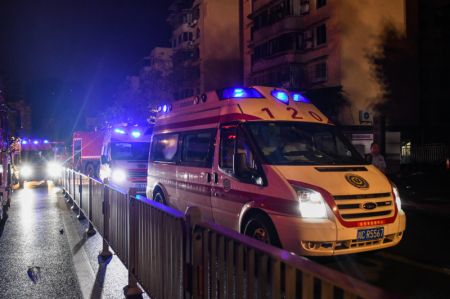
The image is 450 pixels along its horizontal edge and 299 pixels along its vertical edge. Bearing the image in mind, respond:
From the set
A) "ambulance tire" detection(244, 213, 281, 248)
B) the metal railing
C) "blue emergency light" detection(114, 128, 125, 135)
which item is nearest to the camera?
the metal railing

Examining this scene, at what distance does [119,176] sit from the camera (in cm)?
1476

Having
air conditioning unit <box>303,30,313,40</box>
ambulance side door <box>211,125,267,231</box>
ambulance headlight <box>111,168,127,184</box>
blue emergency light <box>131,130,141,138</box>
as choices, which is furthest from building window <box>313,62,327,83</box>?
ambulance side door <box>211,125,267,231</box>

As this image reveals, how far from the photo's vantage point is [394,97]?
3362 centimetres

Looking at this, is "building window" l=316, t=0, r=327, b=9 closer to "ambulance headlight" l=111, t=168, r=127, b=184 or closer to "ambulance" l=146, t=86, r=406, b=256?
"ambulance headlight" l=111, t=168, r=127, b=184

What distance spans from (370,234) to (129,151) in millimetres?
11519

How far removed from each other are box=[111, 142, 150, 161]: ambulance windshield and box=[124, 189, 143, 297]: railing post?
10.6m

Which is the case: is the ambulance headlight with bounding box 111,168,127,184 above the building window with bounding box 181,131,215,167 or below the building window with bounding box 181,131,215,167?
below

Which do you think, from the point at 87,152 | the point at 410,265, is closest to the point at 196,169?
the point at 410,265

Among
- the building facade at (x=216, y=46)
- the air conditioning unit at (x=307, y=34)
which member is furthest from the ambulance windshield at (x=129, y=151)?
the building facade at (x=216, y=46)

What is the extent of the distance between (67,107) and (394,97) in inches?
1860

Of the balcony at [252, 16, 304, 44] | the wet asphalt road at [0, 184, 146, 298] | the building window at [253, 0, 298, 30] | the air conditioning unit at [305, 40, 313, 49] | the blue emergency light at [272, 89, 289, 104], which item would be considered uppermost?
the building window at [253, 0, 298, 30]

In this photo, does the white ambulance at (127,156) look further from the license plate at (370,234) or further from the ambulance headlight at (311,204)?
the license plate at (370,234)

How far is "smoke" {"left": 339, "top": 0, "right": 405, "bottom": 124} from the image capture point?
3200 cm

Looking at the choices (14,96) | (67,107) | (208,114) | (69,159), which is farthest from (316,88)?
(67,107)
